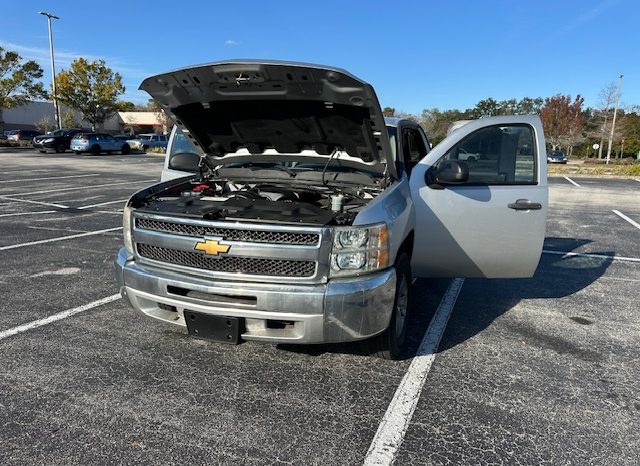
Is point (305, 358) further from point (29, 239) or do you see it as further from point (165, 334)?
point (29, 239)

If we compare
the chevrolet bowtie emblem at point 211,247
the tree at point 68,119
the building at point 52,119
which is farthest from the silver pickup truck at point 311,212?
the tree at point 68,119

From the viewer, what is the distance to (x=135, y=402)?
285 cm

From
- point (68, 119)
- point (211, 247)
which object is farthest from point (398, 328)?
point (68, 119)

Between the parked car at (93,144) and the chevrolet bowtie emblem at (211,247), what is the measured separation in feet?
105

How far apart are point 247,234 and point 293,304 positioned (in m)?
0.52

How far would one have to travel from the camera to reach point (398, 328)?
351 centimetres

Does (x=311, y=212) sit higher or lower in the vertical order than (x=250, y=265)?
higher

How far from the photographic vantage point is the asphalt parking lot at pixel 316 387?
2484 mm

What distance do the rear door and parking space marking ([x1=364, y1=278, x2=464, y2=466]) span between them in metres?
0.59

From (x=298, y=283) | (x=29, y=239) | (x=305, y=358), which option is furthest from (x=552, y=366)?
(x=29, y=239)

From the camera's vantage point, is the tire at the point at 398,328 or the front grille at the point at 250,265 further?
the tire at the point at 398,328

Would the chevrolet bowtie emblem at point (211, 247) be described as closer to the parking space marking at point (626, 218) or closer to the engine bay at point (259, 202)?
the engine bay at point (259, 202)

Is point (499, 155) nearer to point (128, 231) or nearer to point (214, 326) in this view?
point (214, 326)

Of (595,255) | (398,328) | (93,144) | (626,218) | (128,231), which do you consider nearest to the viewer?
(128,231)
